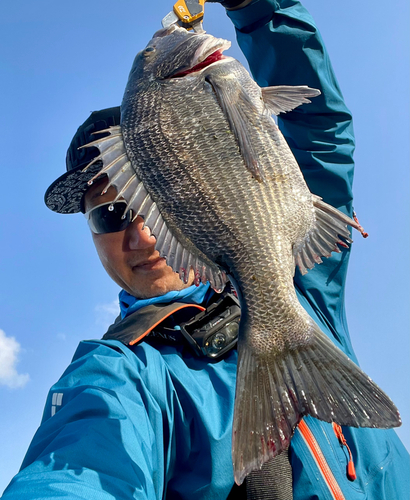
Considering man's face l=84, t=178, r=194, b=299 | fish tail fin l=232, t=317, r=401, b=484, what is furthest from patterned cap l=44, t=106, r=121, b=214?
fish tail fin l=232, t=317, r=401, b=484

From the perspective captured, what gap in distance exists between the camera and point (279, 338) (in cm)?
147

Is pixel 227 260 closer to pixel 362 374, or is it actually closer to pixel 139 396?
pixel 362 374

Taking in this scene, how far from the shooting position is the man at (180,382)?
1677 mm

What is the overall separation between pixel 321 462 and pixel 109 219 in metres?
2.07

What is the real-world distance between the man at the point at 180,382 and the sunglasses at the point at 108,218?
0.01m

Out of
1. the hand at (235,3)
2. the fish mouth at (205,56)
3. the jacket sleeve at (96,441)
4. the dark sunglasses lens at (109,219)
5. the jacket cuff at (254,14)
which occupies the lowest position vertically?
the jacket sleeve at (96,441)

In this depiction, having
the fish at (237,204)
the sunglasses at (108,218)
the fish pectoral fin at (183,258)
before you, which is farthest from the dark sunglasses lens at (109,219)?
the fish pectoral fin at (183,258)

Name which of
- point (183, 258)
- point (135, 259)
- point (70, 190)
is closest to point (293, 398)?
point (183, 258)

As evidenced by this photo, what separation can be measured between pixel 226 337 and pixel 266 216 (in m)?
1.09

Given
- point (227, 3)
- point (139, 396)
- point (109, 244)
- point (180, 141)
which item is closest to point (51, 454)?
point (139, 396)

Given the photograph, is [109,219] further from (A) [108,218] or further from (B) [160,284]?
(B) [160,284]

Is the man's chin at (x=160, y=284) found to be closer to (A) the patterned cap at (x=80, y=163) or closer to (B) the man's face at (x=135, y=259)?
(B) the man's face at (x=135, y=259)

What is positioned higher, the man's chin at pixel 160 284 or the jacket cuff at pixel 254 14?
the jacket cuff at pixel 254 14

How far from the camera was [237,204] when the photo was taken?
4.99 feet
